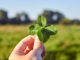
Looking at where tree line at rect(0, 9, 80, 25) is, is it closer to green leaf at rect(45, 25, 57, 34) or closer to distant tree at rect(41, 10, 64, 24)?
distant tree at rect(41, 10, 64, 24)

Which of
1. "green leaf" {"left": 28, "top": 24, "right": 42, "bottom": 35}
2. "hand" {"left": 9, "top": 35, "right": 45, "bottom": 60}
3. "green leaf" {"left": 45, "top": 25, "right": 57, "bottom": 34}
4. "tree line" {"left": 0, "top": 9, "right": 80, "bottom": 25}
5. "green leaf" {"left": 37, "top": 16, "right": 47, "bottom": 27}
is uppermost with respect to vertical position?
"green leaf" {"left": 37, "top": 16, "right": 47, "bottom": 27}

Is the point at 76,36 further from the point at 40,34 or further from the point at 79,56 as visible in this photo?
the point at 40,34

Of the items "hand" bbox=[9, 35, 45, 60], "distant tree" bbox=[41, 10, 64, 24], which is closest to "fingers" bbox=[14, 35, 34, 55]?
"hand" bbox=[9, 35, 45, 60]

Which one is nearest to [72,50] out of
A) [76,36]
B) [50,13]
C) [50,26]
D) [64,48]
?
[64,48]

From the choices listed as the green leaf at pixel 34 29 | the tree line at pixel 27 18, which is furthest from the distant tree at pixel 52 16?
the green leaf at pixel 34 29

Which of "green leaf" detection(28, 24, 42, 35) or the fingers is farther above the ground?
"green leaf" detection(28, 24, 42, 35)

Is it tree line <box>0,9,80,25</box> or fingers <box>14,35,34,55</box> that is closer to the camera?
fingers <box>14,35,34,55</box>
